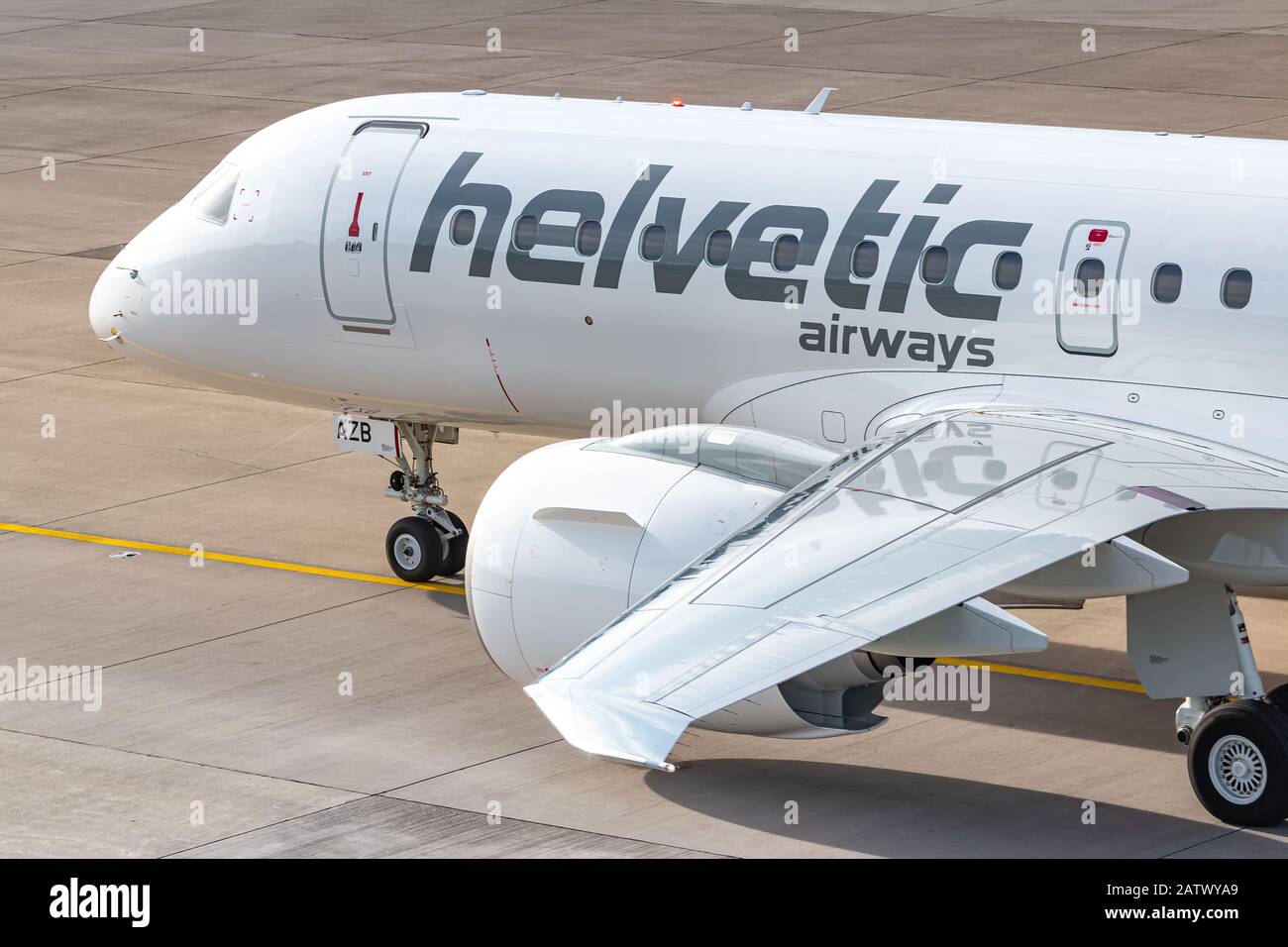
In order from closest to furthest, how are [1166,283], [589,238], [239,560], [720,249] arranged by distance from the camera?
1. [1166,283]
2. [720,249]
3. [589,238]
4. [239,560]

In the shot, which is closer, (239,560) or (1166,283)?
(1166,283)

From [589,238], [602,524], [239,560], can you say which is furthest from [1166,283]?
[239,560]

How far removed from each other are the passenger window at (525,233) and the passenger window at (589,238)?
414 millimetres

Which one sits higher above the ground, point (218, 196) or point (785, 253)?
point (218, 196)

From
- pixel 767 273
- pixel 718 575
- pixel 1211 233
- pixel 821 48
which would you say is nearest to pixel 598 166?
pixel 767 273

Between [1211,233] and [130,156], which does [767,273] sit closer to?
[1211,233]

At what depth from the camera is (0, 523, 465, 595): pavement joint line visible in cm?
1880

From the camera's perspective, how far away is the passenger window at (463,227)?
17.3m

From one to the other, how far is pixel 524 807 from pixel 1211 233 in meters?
6.28

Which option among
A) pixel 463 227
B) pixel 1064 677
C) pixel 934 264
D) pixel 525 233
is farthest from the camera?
pixel 463 227

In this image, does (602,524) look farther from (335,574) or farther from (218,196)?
(218,196)

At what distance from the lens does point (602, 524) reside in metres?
14.2

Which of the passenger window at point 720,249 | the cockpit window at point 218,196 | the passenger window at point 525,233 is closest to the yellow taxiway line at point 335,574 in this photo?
the cockpit window at point 218,196

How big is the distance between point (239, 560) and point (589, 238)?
494 centimetres
